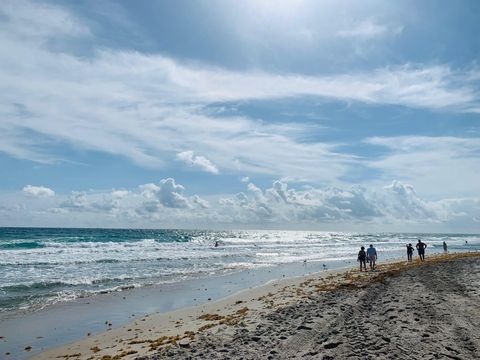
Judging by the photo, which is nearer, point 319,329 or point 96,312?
point 319,329

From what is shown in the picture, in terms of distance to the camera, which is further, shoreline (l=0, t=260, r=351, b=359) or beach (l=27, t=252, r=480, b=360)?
shoreline (l=0, t=260, r=351, b=359)

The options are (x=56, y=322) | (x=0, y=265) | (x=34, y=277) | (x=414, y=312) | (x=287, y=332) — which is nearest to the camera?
(x=287, y=332)

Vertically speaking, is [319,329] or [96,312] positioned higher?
[319,329]

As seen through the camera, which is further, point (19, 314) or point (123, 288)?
point (123, 288)

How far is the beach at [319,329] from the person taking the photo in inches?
386

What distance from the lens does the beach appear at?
981cm

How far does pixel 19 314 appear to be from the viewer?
687 inches

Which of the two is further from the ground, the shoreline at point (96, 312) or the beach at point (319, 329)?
the beach at point (319, 329)

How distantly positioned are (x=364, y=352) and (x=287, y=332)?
2969 mm

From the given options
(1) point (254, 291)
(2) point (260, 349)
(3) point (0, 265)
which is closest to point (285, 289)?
(1) point (254, 291)

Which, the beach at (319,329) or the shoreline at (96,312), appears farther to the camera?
the shoreline at (96,312)

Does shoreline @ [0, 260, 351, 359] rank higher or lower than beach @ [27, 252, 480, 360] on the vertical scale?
lower

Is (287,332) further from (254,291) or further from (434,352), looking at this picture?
(254,291)

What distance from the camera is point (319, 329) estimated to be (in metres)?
11.9
